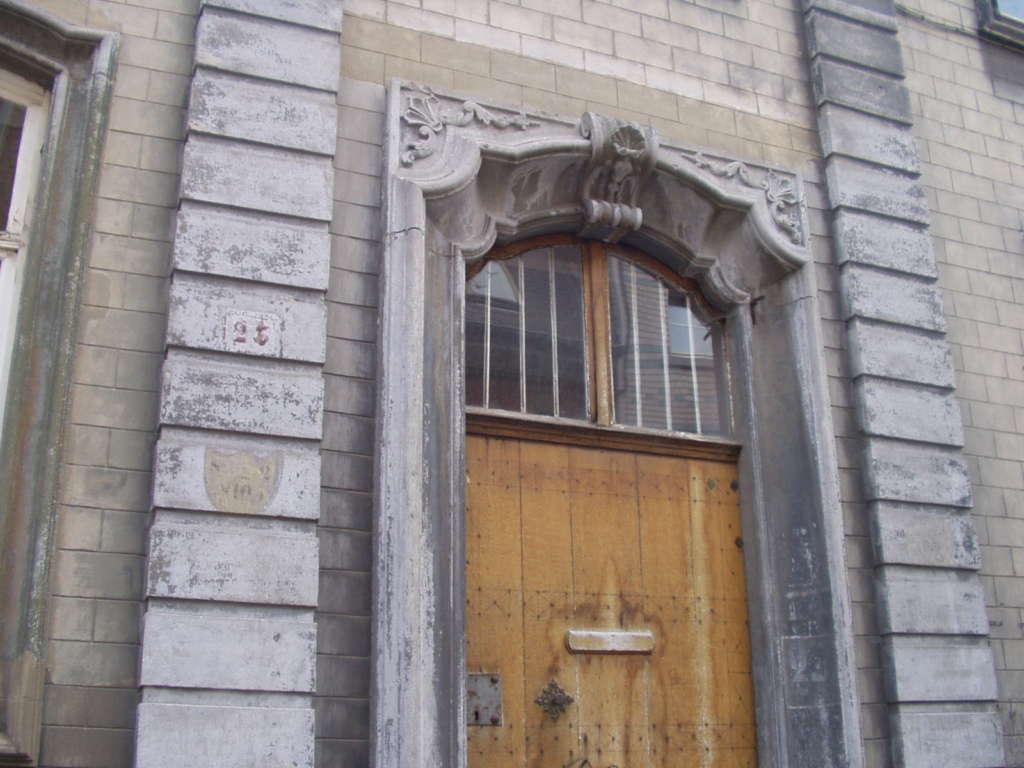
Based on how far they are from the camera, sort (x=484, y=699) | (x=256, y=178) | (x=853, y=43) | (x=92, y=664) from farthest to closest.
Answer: (x=853, y=43) < (x=484, y=699) < (x=256, y=178) < (x=92, y=664)

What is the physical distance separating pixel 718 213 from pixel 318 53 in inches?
96.1

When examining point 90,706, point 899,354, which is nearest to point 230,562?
point 90,706

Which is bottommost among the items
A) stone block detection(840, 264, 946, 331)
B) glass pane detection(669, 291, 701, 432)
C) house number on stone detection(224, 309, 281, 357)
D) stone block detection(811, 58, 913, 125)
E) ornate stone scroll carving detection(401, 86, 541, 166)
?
house number on stone detection(224, 309, 281, 357)

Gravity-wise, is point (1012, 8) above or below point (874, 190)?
above

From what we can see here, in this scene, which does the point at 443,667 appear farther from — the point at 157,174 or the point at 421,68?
the point at 421,68

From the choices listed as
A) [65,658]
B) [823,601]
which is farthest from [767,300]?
[65,658]

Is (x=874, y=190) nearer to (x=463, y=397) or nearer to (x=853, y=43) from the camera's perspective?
(x=853, y=43)

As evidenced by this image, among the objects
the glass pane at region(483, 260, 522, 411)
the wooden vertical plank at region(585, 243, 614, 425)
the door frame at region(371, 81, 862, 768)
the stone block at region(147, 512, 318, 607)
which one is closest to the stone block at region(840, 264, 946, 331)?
the door frame at region(371, 81, 862, 768)

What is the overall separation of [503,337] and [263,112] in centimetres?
171

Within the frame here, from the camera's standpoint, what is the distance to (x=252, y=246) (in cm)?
551

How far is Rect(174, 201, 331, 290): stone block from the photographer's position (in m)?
5.40

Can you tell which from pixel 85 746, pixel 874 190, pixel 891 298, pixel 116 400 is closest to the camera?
pixel 85 746

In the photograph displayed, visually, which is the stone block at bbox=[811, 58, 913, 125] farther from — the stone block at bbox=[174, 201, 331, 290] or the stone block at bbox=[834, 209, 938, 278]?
the stone block at bbox=[174, 201, 331, 290]

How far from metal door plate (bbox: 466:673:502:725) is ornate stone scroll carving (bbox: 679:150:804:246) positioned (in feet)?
10.1
